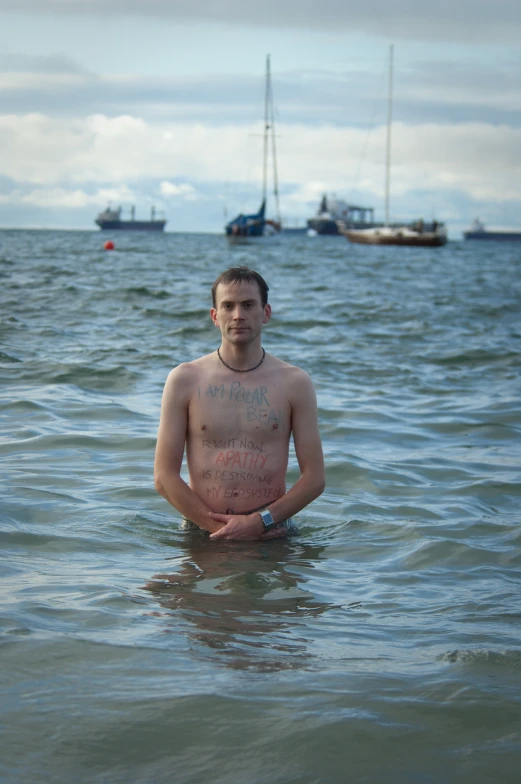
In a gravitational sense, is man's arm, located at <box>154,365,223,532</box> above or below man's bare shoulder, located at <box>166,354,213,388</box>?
below

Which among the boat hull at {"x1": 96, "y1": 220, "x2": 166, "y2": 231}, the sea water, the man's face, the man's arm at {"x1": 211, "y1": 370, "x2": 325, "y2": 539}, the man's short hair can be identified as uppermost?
the boat hull at {"x1": 96, "y1": 220, "x2": 166, "y2": 231}

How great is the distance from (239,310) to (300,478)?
2.98ft

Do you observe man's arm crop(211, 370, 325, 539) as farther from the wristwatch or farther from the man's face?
the man's face

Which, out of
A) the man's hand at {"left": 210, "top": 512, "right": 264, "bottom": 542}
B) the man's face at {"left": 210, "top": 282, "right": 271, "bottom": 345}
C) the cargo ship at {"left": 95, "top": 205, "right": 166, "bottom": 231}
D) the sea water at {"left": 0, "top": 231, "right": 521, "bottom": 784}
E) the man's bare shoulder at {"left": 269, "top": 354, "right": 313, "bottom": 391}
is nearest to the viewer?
the sea water at {"left": 0, "top": 231, "right": 521, "bottom": 784}

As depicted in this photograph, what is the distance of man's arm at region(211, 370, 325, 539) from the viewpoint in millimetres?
4820

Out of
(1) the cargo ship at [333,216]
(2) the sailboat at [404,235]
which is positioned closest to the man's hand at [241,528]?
(2) the sailboat at [404,235]

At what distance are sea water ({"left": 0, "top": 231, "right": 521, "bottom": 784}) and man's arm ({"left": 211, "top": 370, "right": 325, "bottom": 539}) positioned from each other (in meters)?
0.10

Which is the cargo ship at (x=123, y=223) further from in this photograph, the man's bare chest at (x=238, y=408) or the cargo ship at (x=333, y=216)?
the man's bare chest at (x=238, y=408)

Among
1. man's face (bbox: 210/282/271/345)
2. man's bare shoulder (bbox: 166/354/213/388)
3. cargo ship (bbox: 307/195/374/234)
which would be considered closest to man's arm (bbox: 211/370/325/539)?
man's face (bbox: 210/282/271/345)

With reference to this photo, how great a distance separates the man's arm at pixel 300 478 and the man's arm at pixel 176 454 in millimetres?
94

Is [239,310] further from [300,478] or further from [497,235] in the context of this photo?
[497,235]

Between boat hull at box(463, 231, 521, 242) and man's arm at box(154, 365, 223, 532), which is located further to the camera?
boat hull at box(463, 231, 521, 242)

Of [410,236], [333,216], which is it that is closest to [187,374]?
[410,236]

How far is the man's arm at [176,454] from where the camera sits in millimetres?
4836
